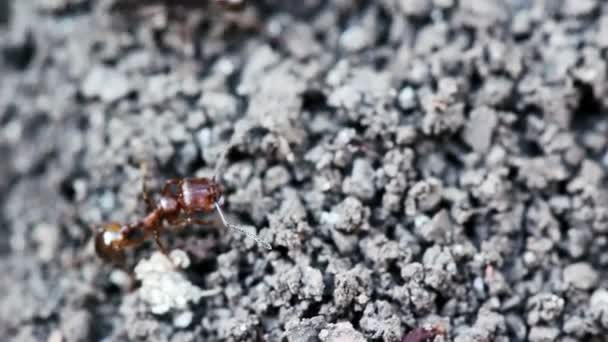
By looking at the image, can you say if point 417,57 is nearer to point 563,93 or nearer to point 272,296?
point 563,93

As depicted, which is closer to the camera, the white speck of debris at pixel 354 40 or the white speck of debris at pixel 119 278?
the white speck of debris at pixel 119 278

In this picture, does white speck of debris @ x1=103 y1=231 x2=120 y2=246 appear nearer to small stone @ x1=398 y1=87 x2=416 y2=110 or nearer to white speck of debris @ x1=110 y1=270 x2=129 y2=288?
white speck of debris @ x1=110 y1=270 x2=129 y2=288

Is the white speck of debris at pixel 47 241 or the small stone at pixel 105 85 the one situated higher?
the small stone at pixel 105 85

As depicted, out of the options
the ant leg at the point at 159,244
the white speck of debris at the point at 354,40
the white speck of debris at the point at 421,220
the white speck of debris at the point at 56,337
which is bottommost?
the white speck of debris at the point at 421,220

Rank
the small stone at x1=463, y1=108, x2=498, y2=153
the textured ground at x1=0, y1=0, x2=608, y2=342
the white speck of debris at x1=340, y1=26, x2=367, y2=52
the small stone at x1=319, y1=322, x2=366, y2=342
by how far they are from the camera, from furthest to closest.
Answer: the white speck of debris at x1=340, y1=26, x2=367, y2=52, the small stone at x1=463, y1=108, x2=498, y2=153, the textured ground at x1=0, y1=0, x2=608, y2=342, the small stone at x1=319, y1=322, x2=366, y2=342

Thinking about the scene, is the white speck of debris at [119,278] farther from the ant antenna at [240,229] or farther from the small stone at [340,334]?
the small stone at [340,334]

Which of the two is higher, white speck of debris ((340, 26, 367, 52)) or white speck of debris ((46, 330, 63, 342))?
white speck of debris ((340, 26, 367, 52))

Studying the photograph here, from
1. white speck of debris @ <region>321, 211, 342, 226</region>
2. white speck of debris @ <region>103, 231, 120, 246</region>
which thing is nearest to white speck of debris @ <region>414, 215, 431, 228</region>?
white speck of debris @ <region>321, 211, 342, 226</region>

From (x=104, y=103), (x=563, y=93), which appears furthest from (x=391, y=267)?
(x=104, y=103)

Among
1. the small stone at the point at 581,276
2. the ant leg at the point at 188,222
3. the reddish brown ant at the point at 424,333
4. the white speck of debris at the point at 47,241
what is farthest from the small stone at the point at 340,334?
the white speck of debris at the point at 47,241
